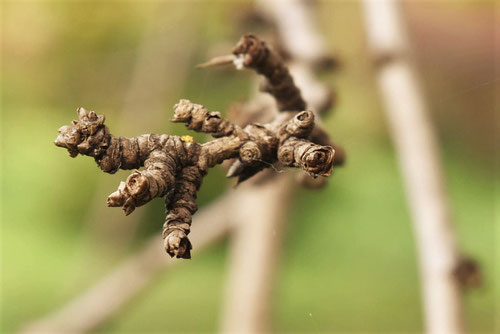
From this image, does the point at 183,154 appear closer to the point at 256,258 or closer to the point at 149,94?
the point at 256,258

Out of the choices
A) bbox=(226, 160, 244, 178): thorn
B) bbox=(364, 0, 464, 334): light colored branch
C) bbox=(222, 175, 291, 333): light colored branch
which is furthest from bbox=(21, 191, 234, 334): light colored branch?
bbox=(226, 160, 244, 178): thorn

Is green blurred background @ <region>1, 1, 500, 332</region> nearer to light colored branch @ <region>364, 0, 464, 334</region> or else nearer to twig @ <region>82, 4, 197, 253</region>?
twig @ <region>82, 4, 197, 253</region>

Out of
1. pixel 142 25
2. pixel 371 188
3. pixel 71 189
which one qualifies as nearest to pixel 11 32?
pixel 142 25

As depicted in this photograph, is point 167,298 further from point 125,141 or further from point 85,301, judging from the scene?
point 125,141

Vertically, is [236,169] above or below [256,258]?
below

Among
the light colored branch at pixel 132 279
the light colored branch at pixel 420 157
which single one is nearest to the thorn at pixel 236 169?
the light colored branch at pixel 420 157

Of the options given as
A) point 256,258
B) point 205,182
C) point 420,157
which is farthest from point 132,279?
point 205,182
